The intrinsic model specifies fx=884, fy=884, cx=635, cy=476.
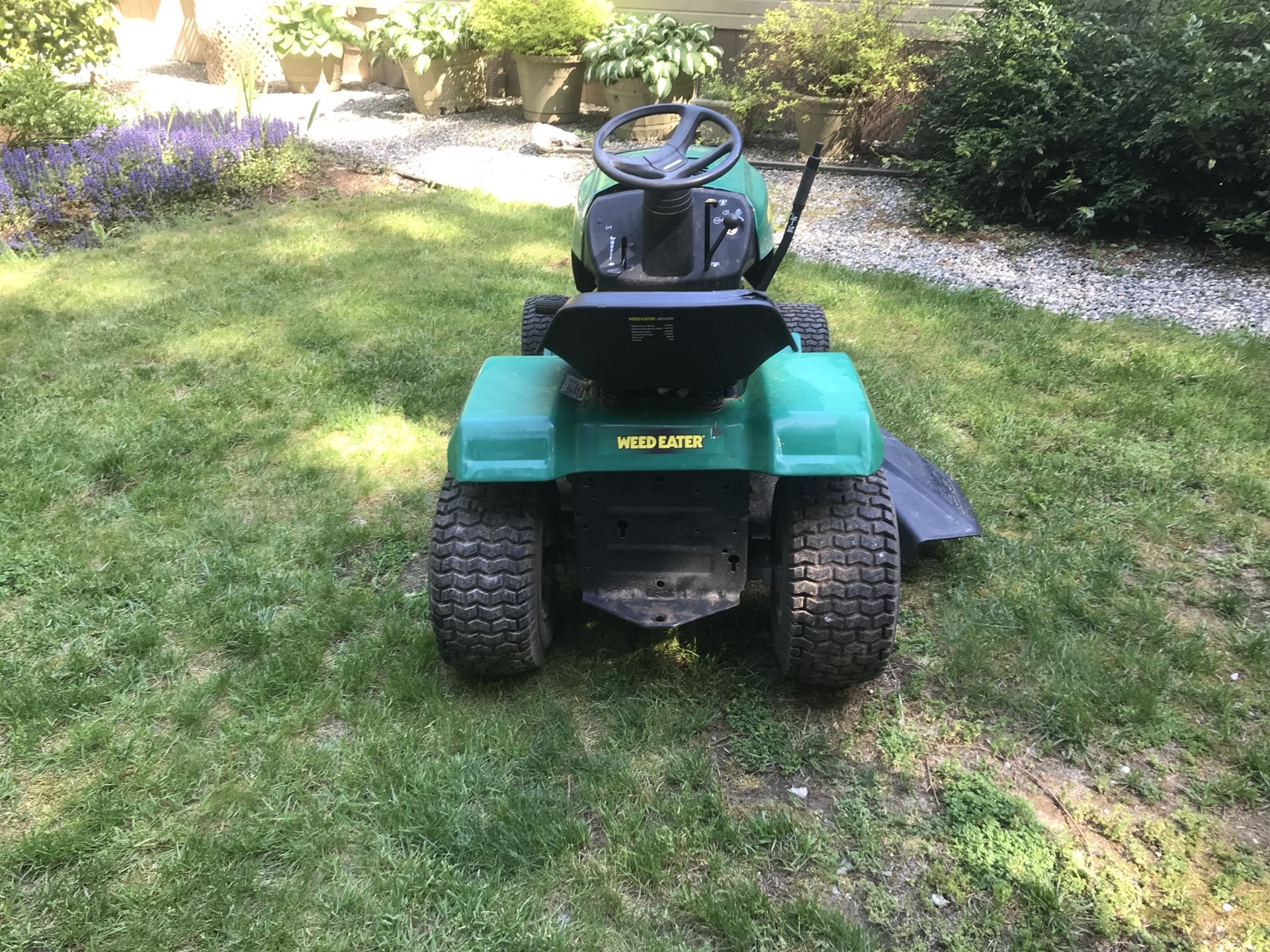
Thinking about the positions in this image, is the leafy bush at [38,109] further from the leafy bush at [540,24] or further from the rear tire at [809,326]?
the rear tire at [809,326]

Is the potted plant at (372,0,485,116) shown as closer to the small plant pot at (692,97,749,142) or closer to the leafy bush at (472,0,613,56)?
the leafy bush at (472,0,613,56)

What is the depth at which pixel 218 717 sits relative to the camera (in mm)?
2316

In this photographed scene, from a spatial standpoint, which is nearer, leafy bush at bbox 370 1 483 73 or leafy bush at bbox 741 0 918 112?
leafy bush at bbox 741 0 918 112

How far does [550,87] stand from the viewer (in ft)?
27.6

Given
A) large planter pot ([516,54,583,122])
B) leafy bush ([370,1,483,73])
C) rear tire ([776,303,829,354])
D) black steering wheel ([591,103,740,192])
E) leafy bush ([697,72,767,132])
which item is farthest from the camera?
leafy bush ([370,1,483,73])

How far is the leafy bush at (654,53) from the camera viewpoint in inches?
298

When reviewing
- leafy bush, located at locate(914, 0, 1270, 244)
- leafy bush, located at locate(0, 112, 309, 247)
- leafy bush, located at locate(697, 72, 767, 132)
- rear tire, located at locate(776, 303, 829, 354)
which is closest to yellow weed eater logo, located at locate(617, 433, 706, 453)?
rear tire, located at locate(776, 303, 829, 354)

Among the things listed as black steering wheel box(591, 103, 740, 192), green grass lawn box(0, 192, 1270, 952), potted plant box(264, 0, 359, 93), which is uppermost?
black steering wheel box(591, 103, 740, 192)

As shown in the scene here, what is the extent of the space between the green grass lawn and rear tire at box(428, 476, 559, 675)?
19 centimetres

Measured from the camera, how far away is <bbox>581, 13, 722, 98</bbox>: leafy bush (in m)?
7.57

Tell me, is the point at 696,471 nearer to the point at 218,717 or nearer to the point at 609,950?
the point at 609,950

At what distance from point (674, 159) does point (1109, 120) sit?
162 inches

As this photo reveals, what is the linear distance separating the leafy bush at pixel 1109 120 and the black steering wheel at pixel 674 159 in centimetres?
376

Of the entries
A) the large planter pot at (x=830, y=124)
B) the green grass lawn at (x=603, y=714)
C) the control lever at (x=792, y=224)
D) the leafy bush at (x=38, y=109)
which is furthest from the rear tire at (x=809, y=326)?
the leafy bush at (x=38, y=109)
